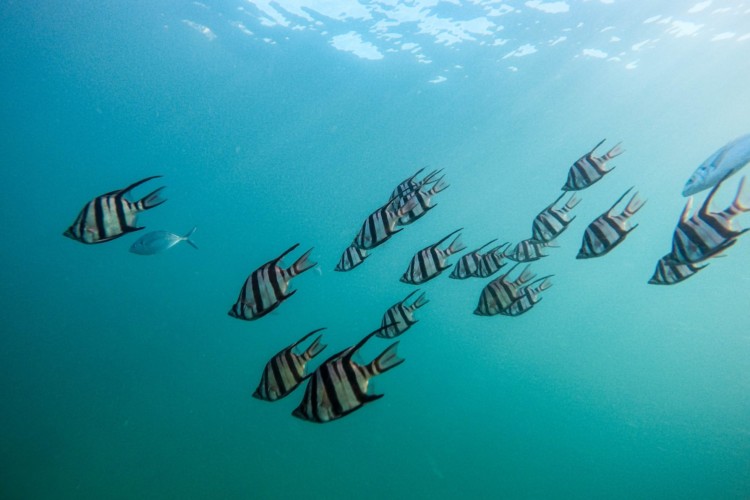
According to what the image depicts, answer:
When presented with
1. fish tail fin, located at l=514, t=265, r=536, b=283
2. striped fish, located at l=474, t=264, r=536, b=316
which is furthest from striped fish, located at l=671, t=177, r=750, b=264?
fish tail fin, located at l=514, t=265, r=536, b=283

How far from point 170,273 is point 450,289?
51.1 meters

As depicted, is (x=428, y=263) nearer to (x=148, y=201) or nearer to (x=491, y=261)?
(x=491, y=261)

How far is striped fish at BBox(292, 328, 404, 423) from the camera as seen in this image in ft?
7.82

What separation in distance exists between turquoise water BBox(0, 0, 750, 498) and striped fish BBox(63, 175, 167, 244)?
548 inches

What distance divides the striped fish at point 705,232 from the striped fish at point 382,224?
2262mm

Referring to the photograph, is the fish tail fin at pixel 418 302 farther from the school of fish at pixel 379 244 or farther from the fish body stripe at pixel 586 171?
the fish body stripe at pixel 586 171

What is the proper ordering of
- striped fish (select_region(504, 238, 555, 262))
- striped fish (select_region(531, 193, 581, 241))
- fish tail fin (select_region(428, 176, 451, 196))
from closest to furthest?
1. fish tail fin (select_region(428, 176, 451, 196))
2. striped fish (select_region(531, 193, 581, 241))
3. striped fish (select_region(504, 238, 555, 262))

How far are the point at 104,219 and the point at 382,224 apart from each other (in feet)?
7.71

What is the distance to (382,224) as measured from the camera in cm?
381

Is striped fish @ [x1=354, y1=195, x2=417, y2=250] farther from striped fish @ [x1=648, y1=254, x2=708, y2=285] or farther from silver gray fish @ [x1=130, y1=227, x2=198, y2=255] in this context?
silver gray fish @ [x1=130, y1=227, x2=198, y2=255]

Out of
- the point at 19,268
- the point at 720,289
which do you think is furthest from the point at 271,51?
the point at 720,289

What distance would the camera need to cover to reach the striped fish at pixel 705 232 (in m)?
3.13

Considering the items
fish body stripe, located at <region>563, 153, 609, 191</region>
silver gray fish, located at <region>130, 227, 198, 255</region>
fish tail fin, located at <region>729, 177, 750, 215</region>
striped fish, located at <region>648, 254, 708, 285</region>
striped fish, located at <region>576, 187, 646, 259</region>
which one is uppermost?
silver gray fish, located at <region>130, 227, 198, 255</region>

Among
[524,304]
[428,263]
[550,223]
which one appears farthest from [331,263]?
[428,263]
